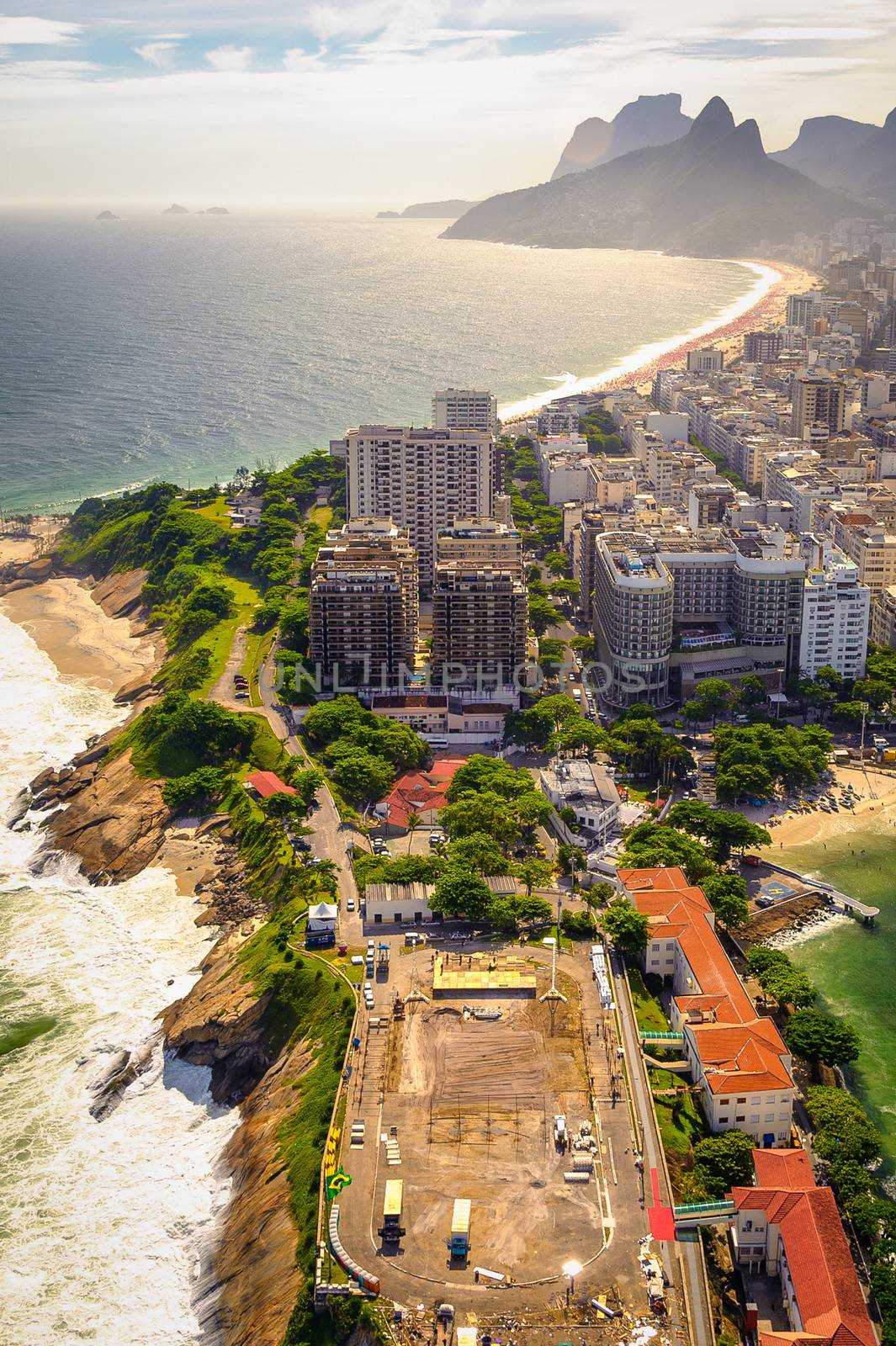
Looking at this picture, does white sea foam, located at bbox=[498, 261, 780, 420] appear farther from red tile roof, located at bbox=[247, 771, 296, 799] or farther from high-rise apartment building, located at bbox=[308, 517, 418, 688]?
red tile roof, located at bbox=[247, 771, 296, 799]

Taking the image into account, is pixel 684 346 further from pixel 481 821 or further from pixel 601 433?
pixel 481 821

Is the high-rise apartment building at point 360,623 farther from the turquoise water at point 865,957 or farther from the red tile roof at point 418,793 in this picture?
the turquoise water at point 865,957

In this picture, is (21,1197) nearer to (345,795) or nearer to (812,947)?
(345,795)

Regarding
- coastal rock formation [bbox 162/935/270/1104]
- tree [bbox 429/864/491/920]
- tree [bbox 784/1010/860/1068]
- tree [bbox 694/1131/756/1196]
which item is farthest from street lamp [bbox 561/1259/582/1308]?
tree [bbox 429/864/491/920]

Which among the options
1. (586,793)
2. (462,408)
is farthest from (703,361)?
(586,793)

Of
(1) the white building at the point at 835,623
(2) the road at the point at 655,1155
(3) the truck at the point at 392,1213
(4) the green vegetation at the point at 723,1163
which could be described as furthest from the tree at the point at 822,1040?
(1) the white building at the point at 835,623

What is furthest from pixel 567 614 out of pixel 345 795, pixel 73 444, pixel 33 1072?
pixel 73 444

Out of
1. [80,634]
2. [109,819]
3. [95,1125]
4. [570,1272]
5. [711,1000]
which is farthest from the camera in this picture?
[80,634]
